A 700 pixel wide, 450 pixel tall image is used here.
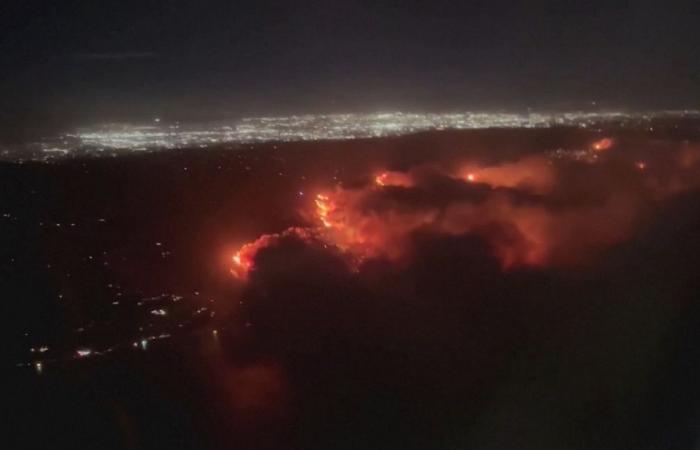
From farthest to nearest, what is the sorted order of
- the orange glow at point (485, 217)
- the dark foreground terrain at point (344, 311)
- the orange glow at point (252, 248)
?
1. the orange glow at point (485, 217)
2. the orange glow at point (252, 248)
3. the dark foreground terrain at point (344, 311)

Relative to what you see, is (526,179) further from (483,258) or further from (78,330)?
(78,330)

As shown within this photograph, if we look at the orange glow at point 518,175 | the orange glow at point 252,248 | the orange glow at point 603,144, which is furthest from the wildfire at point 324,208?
the orange glow at point 603,144

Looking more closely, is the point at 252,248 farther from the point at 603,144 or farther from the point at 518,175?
the point at 603,144

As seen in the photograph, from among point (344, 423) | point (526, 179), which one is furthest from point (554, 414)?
point (526, 179)

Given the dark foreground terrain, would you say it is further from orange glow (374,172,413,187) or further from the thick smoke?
orange glow (374,172,413,187)

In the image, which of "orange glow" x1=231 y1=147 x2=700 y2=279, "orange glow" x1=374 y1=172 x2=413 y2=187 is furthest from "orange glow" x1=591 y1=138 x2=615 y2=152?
→ "orange glow" x1=374 y1=172 x2=413 y2=187

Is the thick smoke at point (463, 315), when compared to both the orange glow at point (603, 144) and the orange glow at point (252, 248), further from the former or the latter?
the orange glow at point (603, 144)
